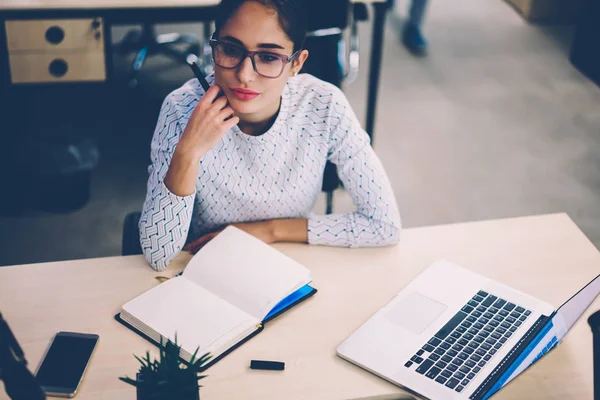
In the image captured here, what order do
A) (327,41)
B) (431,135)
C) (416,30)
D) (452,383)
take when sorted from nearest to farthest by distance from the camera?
1. (452,383)
2. (327,41)
3. (431,135)
4. (416,30)

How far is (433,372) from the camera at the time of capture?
130 cm

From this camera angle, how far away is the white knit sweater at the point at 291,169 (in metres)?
1.62

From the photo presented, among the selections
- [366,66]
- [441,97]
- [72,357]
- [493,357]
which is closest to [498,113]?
[441,97]

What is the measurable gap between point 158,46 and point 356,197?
7.85ft

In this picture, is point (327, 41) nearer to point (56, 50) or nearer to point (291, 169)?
point (56, 50)

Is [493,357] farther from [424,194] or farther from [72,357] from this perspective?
[424,194]

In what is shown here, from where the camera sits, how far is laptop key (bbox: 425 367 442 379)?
50.7 inches

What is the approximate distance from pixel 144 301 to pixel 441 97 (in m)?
2.64

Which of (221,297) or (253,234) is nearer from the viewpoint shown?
(221,297)

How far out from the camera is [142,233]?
1555 millimetres

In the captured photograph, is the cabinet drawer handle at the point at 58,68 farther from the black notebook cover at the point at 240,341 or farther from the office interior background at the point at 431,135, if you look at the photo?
the black notebook cover at the point at 240,341

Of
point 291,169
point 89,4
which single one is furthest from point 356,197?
point 89,4

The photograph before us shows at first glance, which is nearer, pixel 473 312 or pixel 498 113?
pixel 473 312

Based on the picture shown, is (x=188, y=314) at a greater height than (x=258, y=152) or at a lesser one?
lesser
